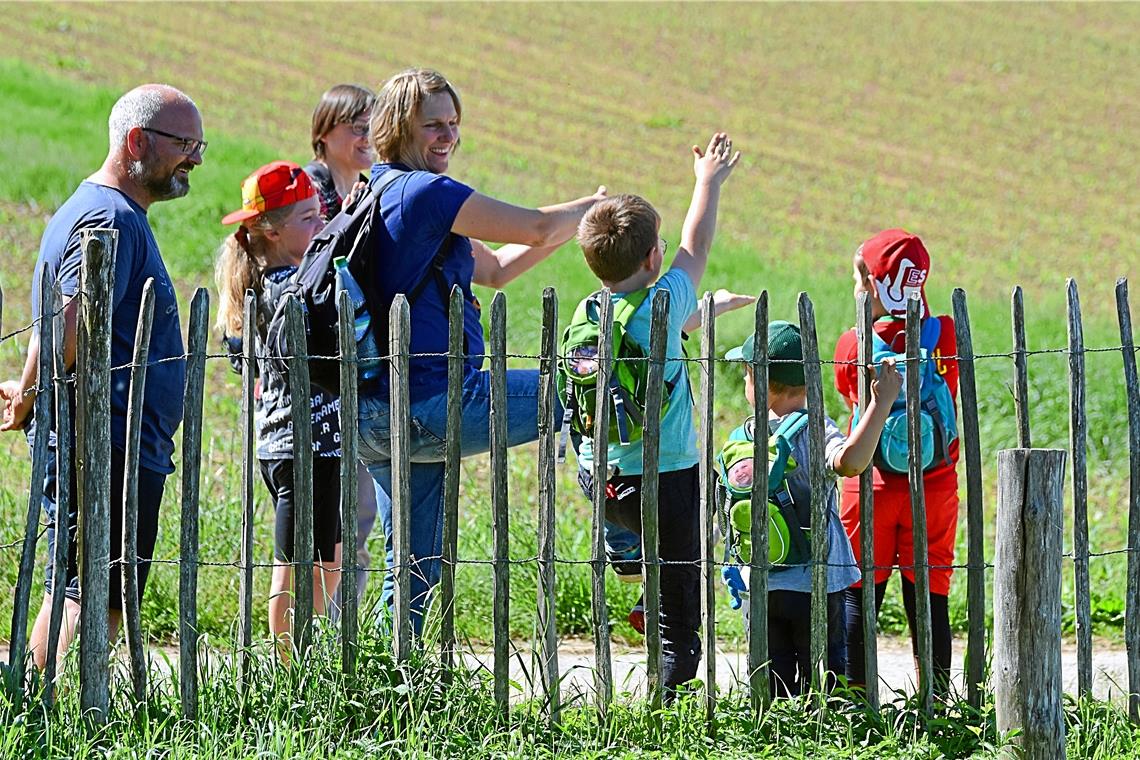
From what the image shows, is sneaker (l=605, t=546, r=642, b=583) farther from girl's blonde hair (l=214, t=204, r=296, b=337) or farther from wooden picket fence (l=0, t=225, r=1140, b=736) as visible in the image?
girl's blonde hair (l=214, t=204, r=296, b=337)

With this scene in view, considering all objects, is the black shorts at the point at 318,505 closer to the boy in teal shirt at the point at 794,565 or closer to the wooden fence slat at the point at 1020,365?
the boy in teal shirt at the point at 794,565

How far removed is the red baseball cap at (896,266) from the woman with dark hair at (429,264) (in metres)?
0.94

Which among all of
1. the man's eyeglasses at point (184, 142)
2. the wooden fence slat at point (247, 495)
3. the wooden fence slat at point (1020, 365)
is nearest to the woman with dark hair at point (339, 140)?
the man's eyeglasses at point (184, 142)

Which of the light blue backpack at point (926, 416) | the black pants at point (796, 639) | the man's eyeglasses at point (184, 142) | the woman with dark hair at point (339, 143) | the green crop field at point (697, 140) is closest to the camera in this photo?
the man's eyeglasses at point (184, 142)

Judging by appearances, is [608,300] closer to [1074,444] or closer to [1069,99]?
[1074,444]

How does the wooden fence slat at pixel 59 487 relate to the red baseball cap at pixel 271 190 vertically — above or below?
below

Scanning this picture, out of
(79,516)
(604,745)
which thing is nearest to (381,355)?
(79,516)

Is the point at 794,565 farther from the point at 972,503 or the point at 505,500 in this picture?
the point at 505,500

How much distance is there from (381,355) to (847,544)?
152cm

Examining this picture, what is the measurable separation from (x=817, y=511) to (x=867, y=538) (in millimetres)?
185

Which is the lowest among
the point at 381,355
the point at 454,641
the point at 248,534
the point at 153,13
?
the point at 454,641

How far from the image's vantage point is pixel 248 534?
3971 millimetres

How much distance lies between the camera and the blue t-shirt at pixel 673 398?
4.04 meters

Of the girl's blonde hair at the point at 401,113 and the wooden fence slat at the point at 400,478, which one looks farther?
the girl's blonde hair at the point at 401,113
